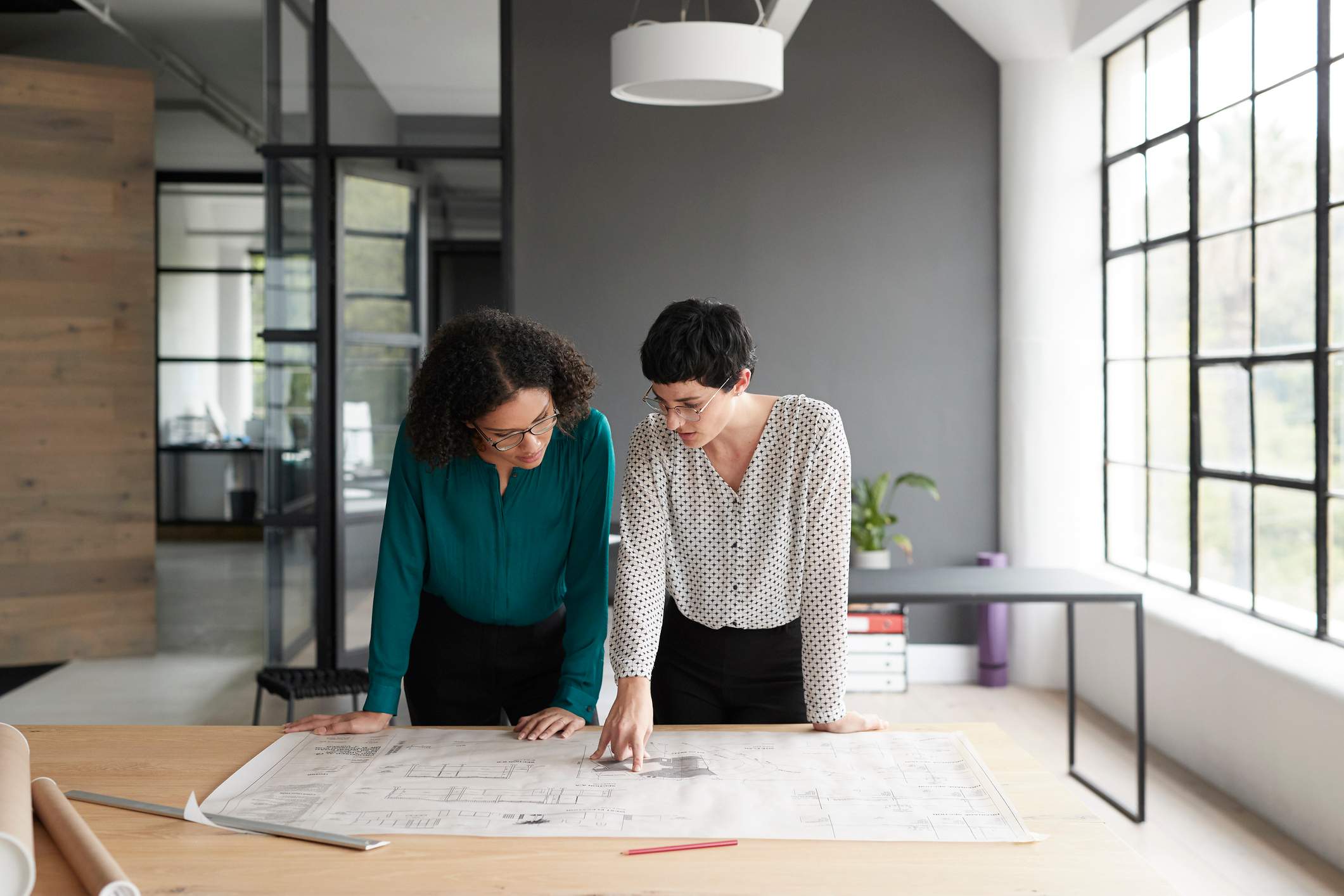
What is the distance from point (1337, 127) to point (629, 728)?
294 centimetres

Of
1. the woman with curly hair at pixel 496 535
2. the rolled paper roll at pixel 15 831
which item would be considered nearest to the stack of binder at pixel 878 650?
the woman with curly hair at pixel 496 535

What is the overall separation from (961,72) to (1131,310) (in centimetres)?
134

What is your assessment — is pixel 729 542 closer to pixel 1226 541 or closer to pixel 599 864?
pixel 599 864

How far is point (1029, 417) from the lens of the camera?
4.93m

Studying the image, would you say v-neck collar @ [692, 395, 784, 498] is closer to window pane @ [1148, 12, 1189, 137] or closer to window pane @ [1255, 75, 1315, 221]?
window pane @ [1255, 75, 1315, 221]

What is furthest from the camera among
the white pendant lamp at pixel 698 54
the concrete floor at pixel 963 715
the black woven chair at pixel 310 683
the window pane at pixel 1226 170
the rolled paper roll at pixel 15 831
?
the window pane at pixel 1226 170

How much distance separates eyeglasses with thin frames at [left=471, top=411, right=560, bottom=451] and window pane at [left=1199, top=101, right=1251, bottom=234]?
2926mm

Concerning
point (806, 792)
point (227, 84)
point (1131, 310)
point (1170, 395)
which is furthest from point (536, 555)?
point (227, 84)

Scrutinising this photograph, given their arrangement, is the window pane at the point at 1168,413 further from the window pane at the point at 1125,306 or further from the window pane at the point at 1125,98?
the window pane at the point at 1125,98

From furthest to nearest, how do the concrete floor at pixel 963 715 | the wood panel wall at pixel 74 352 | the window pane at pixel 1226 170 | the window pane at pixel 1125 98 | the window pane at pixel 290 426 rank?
the wood panel wall at pixel 74 352 < the window pane at pixel 290 426 < the window pane at pixel 1125 98 < the window pane at pixel 1226 170 < the concrete floor at pixel 963 715

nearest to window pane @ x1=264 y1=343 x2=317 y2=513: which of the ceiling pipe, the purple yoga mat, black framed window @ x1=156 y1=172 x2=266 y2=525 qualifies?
the ceiling pipe

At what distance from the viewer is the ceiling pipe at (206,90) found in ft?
23.7

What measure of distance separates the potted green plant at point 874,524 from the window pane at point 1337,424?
180 cm

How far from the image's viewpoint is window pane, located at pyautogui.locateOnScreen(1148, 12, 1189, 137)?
13.6 feet
